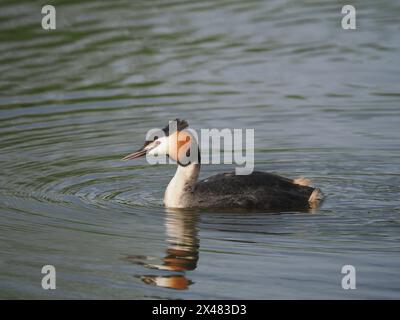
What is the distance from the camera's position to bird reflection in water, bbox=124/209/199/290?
9.80 meters

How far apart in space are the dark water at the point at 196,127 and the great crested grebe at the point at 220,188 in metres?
0.21

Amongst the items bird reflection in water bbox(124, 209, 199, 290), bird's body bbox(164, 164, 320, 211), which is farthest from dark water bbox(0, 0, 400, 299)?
bird's body bbox(164, 164, 320, 211)

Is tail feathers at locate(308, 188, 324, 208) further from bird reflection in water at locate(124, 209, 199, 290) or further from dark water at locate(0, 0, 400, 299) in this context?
bird reflection in water at locate(124, 209, 199, 290)

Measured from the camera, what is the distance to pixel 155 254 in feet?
34.4

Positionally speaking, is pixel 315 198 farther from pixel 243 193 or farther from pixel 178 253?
pixel 178 253

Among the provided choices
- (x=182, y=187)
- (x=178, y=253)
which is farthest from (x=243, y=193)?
(x=178, y=253)

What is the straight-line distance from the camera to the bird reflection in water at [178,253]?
32.2ft

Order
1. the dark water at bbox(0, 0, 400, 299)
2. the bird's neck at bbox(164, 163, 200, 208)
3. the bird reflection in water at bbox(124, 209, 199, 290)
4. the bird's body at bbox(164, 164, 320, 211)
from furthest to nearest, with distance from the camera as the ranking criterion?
the bird's neck at bbox(164, 163, 200, 208)
the bird's body at bbox(164, 164, 320, 211)
the dark water at bbox(0, 0, 400, 299)
the bird reflection in water at bbox(124, 209, 199, 290)

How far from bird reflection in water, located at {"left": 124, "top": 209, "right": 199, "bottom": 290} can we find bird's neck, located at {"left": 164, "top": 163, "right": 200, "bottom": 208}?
138mm

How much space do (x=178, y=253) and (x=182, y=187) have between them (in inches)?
68.5

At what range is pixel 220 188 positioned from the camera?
1219 cm

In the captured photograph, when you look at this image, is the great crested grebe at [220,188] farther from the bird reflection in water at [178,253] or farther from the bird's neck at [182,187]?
the bird reflection in water at [178,253]

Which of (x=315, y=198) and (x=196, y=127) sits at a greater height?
(x=196, y=127)

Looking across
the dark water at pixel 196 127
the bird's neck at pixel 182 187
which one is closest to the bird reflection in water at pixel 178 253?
the dark water at pixel 196 127
